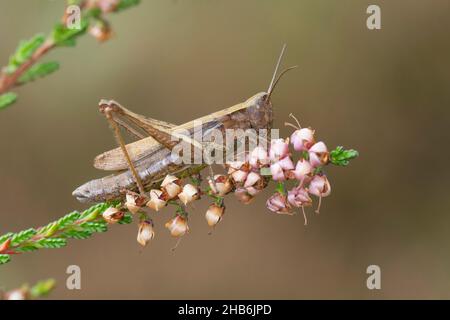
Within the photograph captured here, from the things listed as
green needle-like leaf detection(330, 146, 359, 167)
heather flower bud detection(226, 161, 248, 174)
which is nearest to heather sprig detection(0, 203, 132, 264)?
heather flower bud detection(226, 161, 248, 174)

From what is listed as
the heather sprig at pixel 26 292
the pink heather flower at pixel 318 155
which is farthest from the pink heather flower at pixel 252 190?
the heather sprig at pixel 26 292

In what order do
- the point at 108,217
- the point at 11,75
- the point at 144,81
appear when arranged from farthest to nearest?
the point at 144,81, the point at 108,217, the point at 11,75

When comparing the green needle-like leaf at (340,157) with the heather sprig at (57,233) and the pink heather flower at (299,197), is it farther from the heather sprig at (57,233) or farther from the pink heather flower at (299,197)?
the heather sprig at (57,233)

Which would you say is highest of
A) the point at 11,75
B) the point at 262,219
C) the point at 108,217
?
the point at 262,219

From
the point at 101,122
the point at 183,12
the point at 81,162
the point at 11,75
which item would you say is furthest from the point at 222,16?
the point at 11,75

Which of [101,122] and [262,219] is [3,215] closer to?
[101,122]

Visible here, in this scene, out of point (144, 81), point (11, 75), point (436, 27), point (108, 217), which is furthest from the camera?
point (144, 81)

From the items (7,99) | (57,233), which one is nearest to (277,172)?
(57,233)
